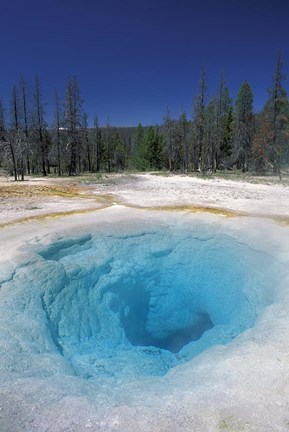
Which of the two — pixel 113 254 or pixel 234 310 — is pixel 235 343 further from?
pixel 113 254

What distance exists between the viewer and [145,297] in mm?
7473

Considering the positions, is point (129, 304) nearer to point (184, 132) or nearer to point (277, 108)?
point (277, 108)

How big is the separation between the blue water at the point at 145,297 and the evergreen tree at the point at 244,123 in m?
27.4

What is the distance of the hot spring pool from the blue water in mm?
25

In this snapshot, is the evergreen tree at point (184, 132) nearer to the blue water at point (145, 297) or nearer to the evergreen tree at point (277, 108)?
the evergreen tree at point (277, 108)

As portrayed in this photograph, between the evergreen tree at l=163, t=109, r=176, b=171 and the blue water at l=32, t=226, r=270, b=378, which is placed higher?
the evergreen tree at l=163, t=109, r=176, b=171

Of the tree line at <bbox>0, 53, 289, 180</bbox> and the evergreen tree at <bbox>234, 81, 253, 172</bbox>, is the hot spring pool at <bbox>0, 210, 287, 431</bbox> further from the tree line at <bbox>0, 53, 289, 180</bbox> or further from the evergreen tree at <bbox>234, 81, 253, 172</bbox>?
the evergreen tree at <bbox>234, 81, 253, 172</bbox>

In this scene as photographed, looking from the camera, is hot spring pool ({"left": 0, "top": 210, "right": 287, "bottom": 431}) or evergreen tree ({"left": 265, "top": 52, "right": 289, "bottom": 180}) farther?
evergreen tree ({"left": 265, "top": 52, "right": 289, "bottom": 180})

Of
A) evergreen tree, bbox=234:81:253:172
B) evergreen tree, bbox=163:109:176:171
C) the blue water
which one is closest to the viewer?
the blue water

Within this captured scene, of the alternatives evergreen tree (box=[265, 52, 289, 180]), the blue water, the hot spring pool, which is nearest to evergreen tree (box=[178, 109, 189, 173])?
evergreen tree (box=[265, 52, 289, 180])

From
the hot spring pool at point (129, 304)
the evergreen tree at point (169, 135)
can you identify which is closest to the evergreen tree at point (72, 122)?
the evergreen tree at point (169, 135)

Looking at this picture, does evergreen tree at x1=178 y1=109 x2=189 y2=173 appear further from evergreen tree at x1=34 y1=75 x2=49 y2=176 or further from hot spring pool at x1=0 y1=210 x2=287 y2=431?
hot spring pool at x1=0 y1=210 x2=287 y2=431

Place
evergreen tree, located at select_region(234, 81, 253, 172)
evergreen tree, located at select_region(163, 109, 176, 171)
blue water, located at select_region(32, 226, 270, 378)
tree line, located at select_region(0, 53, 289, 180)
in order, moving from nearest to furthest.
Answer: blue water, located at select_region(32, 226, 270, 378) → tree line, located at select_region(0, 53, 289, 180) → evergreen tree, located at select_region(234, 81, 253, 172) → evergreen tree, located at select_region(163, 109, 176, 171)

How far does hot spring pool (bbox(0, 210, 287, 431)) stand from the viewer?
427 cm
